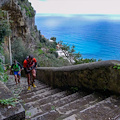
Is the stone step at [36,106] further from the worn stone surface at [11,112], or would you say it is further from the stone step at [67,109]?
the worn stone surface at [11,112]

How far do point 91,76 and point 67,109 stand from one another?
1.25 meters

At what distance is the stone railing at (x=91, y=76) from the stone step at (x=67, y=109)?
411 millimetres

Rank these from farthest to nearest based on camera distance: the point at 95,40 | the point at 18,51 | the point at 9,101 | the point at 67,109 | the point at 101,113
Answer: the point at 95,40
the point at 18,51
the point at 67,109
the point at 101,113
the point at 9,101

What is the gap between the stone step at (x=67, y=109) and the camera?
94.0 inches

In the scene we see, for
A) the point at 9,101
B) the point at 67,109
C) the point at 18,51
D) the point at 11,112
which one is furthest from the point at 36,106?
the point at 18,51

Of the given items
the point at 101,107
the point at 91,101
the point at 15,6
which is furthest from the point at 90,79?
the point at 15,6

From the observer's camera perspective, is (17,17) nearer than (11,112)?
No

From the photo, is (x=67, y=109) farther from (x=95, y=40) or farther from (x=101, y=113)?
(x=95, y=40)

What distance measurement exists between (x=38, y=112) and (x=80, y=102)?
3.15 ft

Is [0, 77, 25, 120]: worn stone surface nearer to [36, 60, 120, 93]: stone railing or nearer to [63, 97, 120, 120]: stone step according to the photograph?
[63, 97, 120, 120]: stone step

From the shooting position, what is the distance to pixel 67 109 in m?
2.75

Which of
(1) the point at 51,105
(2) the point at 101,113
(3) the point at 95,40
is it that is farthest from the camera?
(3) the point at 95,40

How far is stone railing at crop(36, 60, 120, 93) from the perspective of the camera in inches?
120

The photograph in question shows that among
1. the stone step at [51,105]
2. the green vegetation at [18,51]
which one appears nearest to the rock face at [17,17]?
the green vegetation at [18,51]
